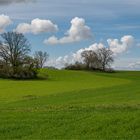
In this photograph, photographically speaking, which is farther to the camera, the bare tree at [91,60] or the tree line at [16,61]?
the bare tree at [91,60]

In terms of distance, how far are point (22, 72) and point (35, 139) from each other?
97.1 meters

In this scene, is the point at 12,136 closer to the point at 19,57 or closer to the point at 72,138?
the point at 72,138

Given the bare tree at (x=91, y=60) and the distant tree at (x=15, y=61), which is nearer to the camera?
the distant tree at (x=15, y=61)

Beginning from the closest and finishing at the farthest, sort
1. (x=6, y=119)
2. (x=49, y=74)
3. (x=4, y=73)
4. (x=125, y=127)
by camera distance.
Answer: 1. (x=125, y=127)
2. (x=6, y=119)
3. (x=4, y=73)
4. (x=49, y=74)

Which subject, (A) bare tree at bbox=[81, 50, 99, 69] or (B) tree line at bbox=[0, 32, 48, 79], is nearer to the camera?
(B) tree line at bbox=[0, 32, 48, 79]

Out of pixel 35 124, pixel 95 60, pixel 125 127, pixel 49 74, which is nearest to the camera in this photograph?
pixel 125 127

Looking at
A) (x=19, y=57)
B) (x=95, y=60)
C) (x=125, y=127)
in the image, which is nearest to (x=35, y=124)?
(x=125, y=127)

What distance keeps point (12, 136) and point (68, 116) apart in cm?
428

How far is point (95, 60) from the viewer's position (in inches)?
6688

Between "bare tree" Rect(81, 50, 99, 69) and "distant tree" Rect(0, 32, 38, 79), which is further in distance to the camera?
"bare tree" Rect(81, 50, 99, 69)

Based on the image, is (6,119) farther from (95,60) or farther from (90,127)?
(95,60)

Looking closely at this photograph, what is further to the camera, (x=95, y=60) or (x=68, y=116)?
(x=95, y=60)

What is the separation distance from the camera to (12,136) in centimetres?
1461

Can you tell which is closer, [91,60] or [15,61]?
[15,61]
